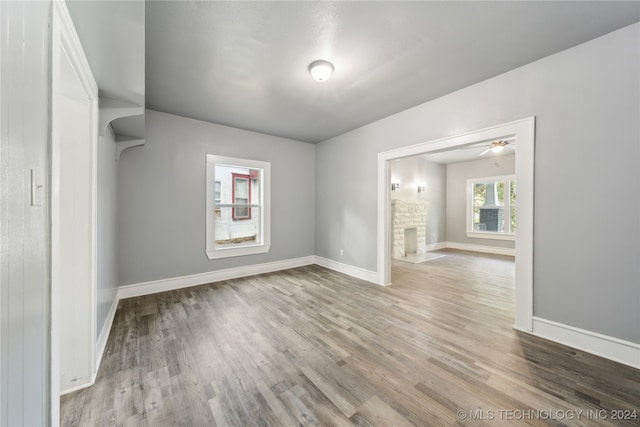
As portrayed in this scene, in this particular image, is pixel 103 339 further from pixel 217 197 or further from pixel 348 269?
pixel 348 269

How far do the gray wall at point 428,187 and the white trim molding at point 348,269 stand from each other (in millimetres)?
2731

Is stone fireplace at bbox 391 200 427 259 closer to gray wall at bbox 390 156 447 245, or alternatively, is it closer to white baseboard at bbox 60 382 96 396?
gray wall at bbox 390 156 447 245

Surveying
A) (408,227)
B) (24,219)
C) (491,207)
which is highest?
(491,207)

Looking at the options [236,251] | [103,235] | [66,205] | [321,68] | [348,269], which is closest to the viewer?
[66,205]

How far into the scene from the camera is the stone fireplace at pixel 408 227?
240 inches

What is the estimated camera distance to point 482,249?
6.92 meters

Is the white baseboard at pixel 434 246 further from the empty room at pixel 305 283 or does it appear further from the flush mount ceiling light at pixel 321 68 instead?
the flush mount ceiling light at pixel 321 68

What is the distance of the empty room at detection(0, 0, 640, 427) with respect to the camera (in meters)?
0.98

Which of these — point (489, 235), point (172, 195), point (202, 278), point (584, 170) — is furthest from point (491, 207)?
point (172, 195)

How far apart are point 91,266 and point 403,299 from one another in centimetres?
325

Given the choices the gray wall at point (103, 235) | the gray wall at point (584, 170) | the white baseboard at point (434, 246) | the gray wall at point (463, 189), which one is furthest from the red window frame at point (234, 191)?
the gray wall at point (463, 189)

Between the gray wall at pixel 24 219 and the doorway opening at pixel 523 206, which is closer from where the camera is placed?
the gray wall at pixel 24 219

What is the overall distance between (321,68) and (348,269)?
10.7 ft

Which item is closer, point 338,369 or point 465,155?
point 338,369
